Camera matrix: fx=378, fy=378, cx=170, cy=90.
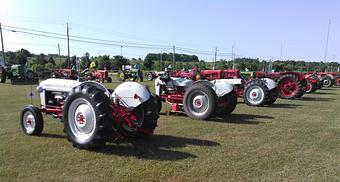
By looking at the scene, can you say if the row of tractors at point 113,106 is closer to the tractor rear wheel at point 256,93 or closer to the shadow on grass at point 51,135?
the shadow on grass at point 51,135

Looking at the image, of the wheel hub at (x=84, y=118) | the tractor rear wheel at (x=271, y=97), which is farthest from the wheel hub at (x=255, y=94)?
the wheel hub at (x=84, y=118)

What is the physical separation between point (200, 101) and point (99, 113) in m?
4.66

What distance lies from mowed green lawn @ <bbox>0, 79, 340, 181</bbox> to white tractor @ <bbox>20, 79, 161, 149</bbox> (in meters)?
0.23

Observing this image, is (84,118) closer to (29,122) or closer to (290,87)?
(29,122)

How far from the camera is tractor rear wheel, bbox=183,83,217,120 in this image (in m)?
9.88

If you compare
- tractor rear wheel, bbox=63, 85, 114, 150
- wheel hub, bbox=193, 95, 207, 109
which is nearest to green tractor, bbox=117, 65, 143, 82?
wheel hub, bbox=193, 95, 207, 109

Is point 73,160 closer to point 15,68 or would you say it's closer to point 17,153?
point 17,153

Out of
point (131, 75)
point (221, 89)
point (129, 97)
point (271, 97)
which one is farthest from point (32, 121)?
point (131, 75)

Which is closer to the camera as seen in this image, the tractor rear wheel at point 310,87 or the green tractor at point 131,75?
the tractor rear wheel at point 310,87

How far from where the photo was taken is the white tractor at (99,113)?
19.9ft

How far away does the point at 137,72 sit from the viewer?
35906 millimetres

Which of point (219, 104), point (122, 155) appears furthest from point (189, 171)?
point (219, 104)

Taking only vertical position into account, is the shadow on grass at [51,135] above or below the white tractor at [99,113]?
below

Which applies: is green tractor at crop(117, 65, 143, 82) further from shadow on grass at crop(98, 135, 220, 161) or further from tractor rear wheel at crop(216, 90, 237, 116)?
shadow on grass at crop(98, 135, 220, 161)
